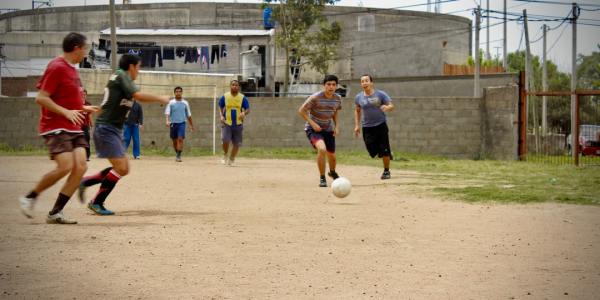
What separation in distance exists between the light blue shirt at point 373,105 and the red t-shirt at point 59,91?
754 centimetres

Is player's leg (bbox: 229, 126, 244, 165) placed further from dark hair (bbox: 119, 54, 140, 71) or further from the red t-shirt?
the red t-shirt

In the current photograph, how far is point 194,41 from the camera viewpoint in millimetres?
50406

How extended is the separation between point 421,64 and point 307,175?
1954 inches

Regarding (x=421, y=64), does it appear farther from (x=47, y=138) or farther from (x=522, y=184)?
(x=47, y=138)

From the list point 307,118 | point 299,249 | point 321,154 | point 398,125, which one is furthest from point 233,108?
point 299,249

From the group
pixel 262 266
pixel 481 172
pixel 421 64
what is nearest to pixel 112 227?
pixel 262 266

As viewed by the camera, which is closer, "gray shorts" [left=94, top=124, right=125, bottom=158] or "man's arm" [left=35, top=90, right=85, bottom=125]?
"man's arm" [left=35, top=90, right=85, bottom=125]

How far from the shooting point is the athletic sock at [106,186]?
9.38 m

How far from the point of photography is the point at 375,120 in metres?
15.3

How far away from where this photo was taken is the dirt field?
5.38m

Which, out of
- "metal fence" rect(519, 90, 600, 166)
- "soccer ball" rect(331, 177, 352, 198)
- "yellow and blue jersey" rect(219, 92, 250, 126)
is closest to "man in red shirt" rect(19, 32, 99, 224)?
"soccer ball" rect(331, 177, 352, 198)

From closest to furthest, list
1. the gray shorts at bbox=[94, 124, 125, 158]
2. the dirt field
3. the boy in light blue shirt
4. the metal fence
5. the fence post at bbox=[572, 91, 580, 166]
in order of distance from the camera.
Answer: the dirt field
the gray shorts at bbox=[94, 124, 125, 158]
the boy in light blue shirt
the fence post at bbox=[572, 91, 580, 166]
the metal fence

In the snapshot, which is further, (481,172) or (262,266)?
(481,172)

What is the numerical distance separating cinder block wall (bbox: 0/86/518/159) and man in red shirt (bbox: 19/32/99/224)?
17255 mm
